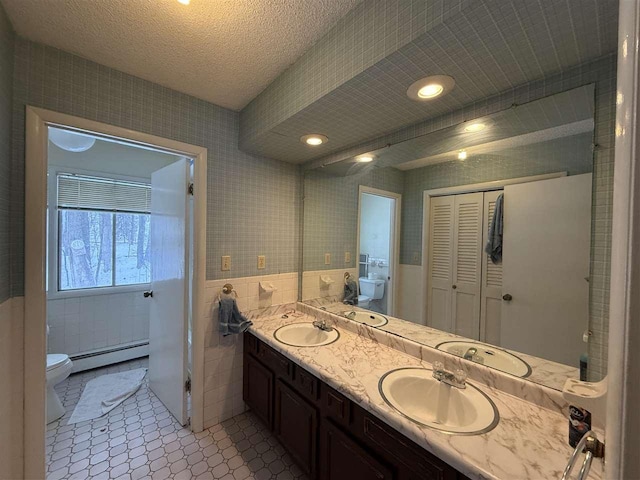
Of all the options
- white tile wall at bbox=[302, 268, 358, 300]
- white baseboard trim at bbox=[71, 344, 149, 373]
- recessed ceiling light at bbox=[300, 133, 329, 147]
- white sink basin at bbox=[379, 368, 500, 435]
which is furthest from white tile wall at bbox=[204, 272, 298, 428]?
→ white baseboard trim at bbox=[71, 344, 149, 373]

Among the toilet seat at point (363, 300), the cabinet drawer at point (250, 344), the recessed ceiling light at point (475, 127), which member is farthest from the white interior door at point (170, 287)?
the recessed ceiling light at point (475, 127)

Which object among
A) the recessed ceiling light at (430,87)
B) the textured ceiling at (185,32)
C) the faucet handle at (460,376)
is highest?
the textured ceiling at (185,32)

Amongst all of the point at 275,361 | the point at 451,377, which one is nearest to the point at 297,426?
the point at 275,361

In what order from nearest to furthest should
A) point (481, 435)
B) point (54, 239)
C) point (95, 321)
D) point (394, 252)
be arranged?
point (481, 435), point (394, 252), point (54, 239), point (95, 321)

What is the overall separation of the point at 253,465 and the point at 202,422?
0.52 metres

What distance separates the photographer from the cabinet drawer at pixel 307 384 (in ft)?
4.44

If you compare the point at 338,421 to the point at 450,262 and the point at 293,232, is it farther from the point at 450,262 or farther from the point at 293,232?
the point at 293,232

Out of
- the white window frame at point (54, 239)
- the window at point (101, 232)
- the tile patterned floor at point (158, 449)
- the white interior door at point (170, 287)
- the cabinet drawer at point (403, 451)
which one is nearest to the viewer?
the cabinet drawer at point (403, 451)

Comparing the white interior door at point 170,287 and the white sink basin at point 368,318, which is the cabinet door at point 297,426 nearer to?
the white sink basin at point 368,318

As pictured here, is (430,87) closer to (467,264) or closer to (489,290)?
(467,264)

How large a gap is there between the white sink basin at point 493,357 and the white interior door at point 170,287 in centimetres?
174

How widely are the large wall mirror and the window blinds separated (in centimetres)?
244

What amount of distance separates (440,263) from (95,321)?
3313 mm

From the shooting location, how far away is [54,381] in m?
2.01
